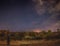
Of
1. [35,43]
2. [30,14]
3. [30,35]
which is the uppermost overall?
[30,14]

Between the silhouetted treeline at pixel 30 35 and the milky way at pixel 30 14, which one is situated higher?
the milky way at pixel 30 14

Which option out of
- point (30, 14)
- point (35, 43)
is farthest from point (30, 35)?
point (30, 14)

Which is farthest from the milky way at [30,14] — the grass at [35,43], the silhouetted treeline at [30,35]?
the grass at [35,43]

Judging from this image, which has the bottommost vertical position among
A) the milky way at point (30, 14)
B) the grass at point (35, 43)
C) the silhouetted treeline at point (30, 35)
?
the grass at point (35, 43)

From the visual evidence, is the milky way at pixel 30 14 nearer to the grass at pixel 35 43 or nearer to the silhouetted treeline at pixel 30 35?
the silhouetted treeline at pixel 30 35

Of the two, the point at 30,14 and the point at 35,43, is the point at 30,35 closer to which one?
the point at 35,43

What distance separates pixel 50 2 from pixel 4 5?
0.77m

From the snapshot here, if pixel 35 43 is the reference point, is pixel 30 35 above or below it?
above

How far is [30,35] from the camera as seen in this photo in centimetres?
319

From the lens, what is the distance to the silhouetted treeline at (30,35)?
10.4 ft

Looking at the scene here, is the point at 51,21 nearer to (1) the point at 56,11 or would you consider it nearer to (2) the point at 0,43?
(1) the point at 56,11

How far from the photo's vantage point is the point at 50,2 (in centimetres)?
324

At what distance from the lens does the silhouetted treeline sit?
3.17m

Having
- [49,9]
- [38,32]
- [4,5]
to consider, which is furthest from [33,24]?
[4,5]
